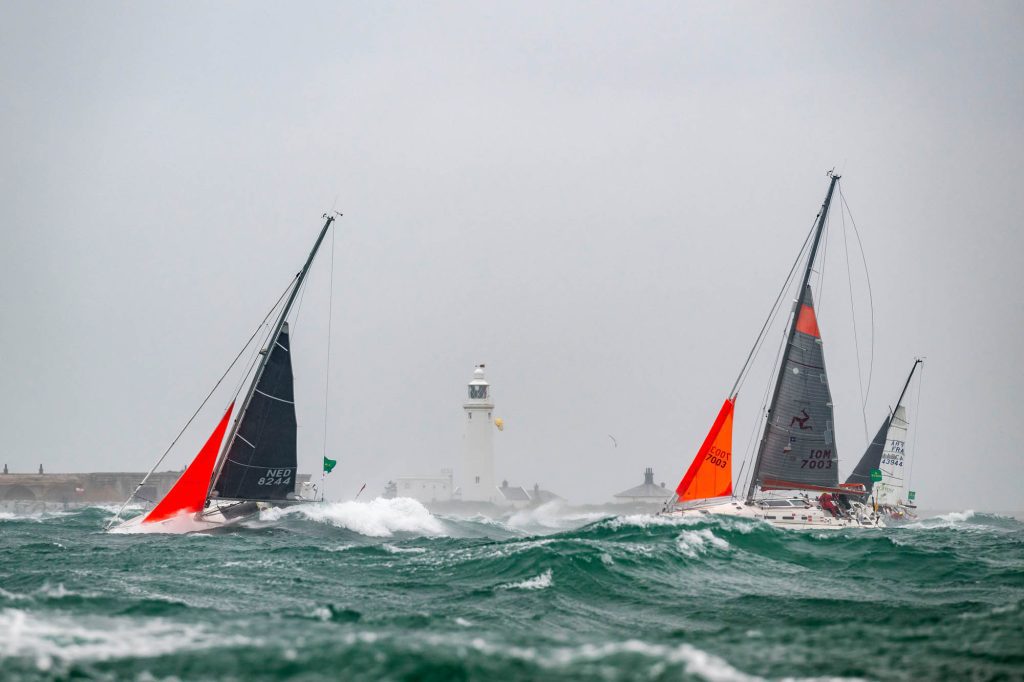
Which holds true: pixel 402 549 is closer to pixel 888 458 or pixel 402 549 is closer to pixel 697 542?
pixel 697 542

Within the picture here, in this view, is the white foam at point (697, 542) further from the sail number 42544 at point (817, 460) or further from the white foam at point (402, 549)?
the sail number 42544 at point (817, 460)

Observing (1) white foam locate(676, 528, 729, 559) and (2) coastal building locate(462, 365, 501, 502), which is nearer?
(1) white foam locate(676, 528, 729, 559)

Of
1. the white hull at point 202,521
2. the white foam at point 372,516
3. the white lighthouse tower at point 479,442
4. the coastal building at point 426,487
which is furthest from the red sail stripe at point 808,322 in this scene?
the coastal building at point 426,487

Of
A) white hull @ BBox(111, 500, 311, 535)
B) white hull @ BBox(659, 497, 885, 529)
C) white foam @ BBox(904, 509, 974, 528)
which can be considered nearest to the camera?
white hull @ BBox(111, 500, 311, 535)

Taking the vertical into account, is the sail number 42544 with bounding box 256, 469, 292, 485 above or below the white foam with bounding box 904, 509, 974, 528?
above

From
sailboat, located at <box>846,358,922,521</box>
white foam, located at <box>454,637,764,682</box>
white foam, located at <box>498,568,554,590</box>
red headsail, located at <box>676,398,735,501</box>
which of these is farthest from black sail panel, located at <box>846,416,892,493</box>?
white foam, located at <box>454,637,764,682</box>

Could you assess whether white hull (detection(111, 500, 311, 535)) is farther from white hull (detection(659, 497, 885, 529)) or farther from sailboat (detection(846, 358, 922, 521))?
sailboat (detection(846, 358, 922, 521))

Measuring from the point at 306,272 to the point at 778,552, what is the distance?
18.4 m

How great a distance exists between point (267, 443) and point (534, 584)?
16977 millimetres

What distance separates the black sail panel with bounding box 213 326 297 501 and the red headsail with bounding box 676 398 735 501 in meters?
13.9

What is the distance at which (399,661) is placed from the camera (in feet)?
30.1

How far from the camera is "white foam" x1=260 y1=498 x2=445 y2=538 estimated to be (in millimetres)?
31109

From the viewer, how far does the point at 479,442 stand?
85.2 metres

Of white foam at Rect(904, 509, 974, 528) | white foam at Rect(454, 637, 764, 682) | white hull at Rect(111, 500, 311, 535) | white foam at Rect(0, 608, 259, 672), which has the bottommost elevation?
white foam at Rect(904, 509, 974, 528)
